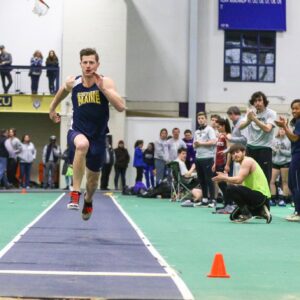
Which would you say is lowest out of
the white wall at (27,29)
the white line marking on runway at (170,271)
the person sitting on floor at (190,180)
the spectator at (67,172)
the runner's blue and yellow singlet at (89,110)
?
the spectator at (67,172)

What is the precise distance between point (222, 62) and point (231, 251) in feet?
97.2

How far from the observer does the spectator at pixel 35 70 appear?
34.4m

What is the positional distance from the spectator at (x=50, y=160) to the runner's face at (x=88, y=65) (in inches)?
872

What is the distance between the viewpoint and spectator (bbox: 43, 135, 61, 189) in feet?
108

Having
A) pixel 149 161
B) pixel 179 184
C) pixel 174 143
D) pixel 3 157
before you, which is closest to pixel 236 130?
pixel 179 184

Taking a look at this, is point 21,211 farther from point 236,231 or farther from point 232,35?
point 232,35

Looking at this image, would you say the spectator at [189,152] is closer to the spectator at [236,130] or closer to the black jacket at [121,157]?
the black jacket at [121,157]

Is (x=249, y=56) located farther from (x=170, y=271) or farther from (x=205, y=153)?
(x=170, y=271)

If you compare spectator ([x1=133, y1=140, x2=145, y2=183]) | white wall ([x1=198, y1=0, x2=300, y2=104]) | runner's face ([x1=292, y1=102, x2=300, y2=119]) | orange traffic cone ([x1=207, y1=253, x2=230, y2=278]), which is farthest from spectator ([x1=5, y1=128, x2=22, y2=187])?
orange traffic cone ([x1=207, y1=253, x2=230, y2=278])

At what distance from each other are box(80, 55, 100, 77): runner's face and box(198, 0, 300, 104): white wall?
27716 mm

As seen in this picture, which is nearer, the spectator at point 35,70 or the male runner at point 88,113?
the male runner at point 88,113

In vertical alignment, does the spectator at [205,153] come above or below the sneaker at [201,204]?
above

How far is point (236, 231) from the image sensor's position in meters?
12.4

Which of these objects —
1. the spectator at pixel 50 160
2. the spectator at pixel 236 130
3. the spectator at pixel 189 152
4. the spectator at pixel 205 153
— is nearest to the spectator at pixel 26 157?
the spectator at pixel 50 160
